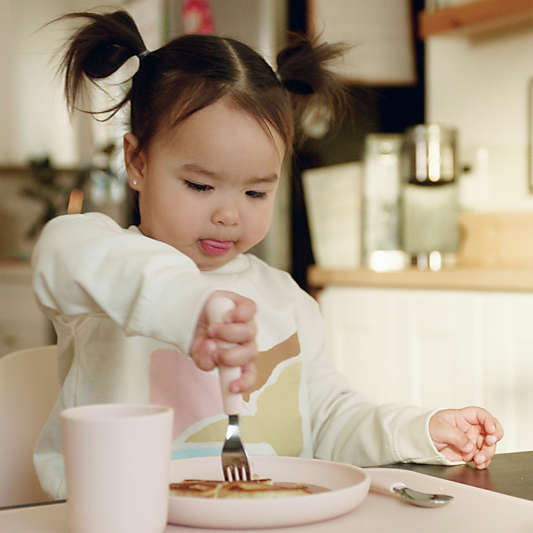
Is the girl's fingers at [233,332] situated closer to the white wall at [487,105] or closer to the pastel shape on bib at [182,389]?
the pastel shape on bib at [182,389]

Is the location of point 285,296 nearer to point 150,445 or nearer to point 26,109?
point 150,445

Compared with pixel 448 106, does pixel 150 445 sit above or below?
below

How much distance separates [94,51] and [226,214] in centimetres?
29

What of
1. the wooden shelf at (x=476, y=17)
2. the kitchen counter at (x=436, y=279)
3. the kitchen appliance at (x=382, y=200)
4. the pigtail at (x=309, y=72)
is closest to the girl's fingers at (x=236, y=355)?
the pigtail at (x=309, y=72)

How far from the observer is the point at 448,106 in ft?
9.84

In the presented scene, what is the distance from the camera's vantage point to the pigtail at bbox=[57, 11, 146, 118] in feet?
3.72

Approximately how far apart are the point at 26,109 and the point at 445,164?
2.53m

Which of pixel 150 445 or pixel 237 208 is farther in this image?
pixel 237 208

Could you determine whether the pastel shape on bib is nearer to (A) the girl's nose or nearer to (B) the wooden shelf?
(A) the girl's nose

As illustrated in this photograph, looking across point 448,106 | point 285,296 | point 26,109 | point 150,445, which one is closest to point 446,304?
point 448,106

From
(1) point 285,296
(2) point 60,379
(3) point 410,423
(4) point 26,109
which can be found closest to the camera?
(3) point 410,423

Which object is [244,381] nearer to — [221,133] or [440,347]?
[221,133]

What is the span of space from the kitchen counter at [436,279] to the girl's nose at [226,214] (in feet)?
4.30

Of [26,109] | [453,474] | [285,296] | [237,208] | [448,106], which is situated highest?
[26,109]
